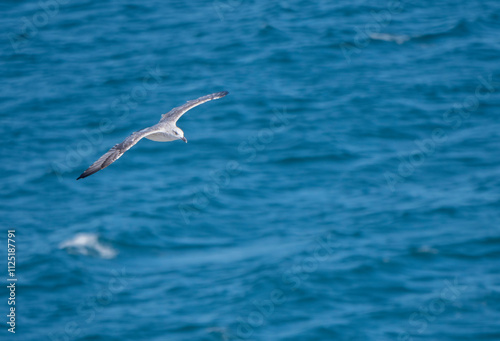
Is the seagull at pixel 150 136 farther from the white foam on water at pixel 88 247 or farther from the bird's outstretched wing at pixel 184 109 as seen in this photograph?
the white foam on water at pixel 88 247

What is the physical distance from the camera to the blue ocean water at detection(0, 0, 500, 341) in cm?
3516

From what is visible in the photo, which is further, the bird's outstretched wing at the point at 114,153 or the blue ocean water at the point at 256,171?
the blue ocean water at the point at 256,171

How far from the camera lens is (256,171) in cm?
4209

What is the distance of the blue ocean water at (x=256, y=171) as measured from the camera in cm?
3516

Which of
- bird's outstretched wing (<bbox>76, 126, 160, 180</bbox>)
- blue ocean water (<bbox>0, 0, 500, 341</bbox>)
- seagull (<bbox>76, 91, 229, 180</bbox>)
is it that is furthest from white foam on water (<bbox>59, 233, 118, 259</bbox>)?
bird's outstretched wing (<bbox>76, 126, 160, 180</bbox>)

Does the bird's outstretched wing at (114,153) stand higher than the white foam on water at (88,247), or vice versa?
the bird's outstretched wing at (114,153)

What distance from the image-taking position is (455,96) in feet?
152

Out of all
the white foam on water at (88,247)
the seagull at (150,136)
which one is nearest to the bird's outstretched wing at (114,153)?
the seagull at (150,136)

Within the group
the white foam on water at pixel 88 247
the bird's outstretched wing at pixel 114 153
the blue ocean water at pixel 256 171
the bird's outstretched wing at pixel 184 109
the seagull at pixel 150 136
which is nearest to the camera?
the bird's outstretched wing at pixel 114 153

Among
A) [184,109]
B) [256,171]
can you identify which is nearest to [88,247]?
[256,171]

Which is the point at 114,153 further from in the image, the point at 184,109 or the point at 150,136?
the point at 184,109

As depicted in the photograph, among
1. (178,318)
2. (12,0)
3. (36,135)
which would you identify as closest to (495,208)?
(178,318)

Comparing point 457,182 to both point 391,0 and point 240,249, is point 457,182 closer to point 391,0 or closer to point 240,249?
point 240,249

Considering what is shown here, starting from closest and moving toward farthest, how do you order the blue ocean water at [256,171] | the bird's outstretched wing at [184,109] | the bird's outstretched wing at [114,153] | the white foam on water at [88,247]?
the bird's outstretched wing at [114,153], the bird's outstretched wing at [184,109], the blue ocean water at [256,171], the white foam on water at [88,247]
